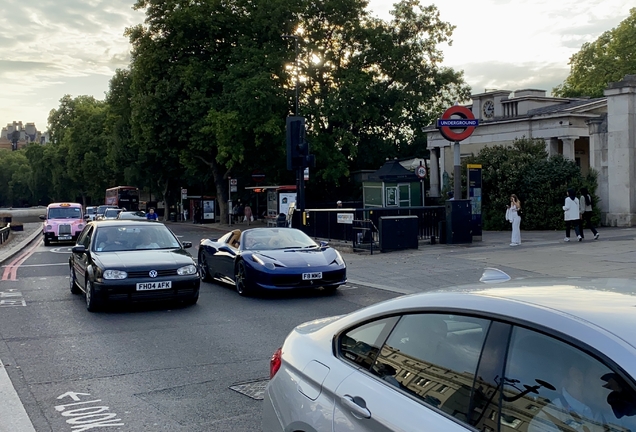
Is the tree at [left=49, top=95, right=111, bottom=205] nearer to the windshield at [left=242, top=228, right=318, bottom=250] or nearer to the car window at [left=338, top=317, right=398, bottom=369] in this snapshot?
the windshield at [left=242, top=228, right=318, bottom=250]

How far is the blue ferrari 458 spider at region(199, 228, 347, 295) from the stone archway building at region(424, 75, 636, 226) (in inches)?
722

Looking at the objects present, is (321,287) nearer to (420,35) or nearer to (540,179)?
(540,179)

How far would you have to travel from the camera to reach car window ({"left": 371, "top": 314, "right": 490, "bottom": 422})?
Answer: 9.14ft

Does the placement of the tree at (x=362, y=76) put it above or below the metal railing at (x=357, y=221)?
above

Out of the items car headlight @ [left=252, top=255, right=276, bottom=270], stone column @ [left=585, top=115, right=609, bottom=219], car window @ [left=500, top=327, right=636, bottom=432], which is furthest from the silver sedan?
stone column @ [left=585, top=115, right=609, bottom=219]

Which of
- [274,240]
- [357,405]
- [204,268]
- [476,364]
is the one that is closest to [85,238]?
[204,268]

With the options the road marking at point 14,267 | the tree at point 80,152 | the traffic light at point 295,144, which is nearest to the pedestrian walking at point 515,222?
the traffic light at point 295,144

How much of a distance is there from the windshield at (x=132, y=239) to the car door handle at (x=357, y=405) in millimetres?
9951

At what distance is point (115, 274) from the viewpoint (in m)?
11.1

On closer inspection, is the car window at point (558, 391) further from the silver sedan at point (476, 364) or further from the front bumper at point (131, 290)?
the front bumper at point (131, 290)

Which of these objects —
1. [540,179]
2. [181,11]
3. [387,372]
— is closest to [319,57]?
[181,11]

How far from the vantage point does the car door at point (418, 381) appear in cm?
277

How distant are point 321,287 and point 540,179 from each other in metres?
17.1

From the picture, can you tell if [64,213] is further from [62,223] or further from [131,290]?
[131,290]
